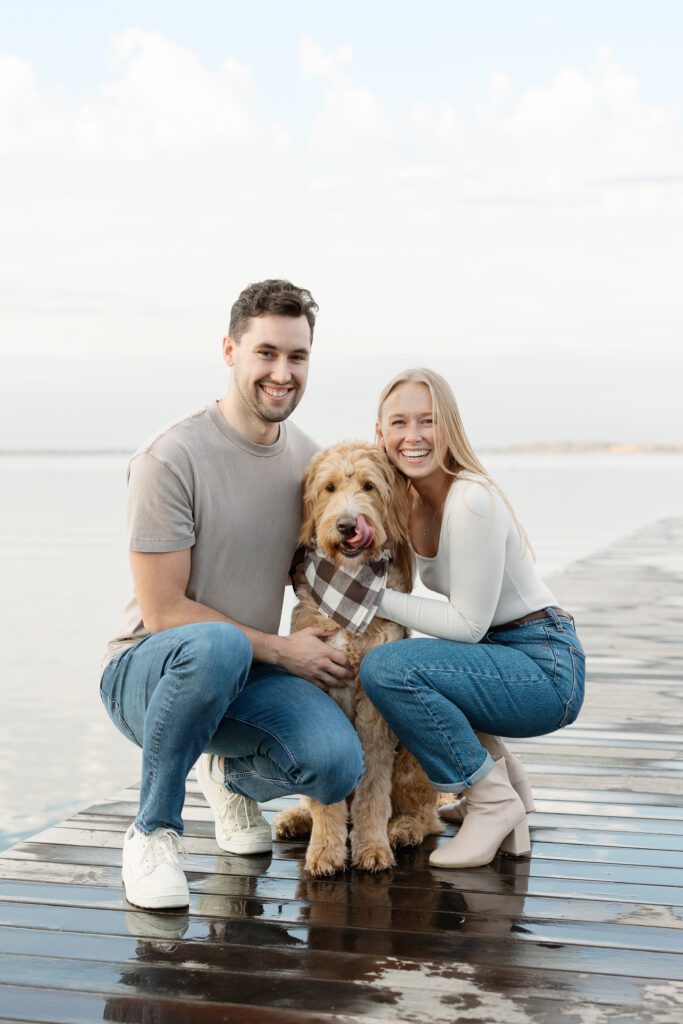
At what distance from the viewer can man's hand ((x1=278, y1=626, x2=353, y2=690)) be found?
Answer: 3166mm

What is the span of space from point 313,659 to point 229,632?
403 mm

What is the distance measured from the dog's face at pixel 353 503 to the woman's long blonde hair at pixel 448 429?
170 mm

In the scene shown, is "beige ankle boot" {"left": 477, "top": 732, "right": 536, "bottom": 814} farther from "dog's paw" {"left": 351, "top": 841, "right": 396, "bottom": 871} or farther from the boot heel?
"dog's paw" {"left": 351, "top": 841, "right": 396, "bottom": 871}

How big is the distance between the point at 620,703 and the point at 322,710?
310cm

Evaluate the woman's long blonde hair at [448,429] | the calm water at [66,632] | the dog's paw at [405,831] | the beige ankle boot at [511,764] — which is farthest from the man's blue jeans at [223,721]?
the calm water at [66,632]

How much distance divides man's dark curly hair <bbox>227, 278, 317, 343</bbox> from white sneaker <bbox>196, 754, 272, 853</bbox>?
1.36m

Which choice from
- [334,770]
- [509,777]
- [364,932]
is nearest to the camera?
[364,932]

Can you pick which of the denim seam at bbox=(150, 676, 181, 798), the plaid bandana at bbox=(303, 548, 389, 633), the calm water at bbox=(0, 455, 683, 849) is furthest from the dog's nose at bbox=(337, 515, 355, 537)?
the calm water at bbox=(0, 455, 683, 849)

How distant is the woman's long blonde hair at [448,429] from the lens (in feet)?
10.7

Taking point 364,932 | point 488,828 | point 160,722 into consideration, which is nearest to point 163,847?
point 160,722

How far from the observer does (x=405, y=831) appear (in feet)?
11.0

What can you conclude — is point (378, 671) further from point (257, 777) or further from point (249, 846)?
point (249, 846)

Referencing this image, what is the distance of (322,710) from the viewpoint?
304 cm

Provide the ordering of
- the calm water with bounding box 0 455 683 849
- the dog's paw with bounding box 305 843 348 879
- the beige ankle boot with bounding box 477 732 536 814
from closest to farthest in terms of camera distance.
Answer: the dog's paw with bounding box 305 843 348 879 < the beige ankle boot with bounding box 477 732 536 814 < the calm water with bounding box 0 455 683 849
